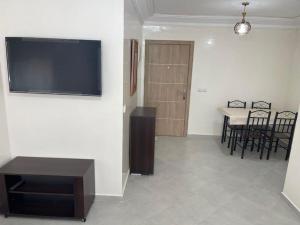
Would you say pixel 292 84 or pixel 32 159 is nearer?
pixel 32 159

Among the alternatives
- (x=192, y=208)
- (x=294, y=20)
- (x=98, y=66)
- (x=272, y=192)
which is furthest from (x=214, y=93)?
(x=98, y=66)

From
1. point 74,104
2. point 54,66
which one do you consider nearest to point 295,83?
point 74,104

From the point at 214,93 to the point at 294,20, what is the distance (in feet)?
6.82

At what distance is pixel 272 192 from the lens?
3.26 metres

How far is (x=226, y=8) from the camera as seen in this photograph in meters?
4.04

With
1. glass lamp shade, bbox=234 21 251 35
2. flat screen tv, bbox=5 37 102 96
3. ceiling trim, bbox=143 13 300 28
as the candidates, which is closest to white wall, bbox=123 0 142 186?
flat screen tv, bbox=5 37 102 96

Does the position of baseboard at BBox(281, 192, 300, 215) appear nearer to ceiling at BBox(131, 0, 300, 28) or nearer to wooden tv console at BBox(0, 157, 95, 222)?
wooden tv console at BBox(0, 157, 95, 222)

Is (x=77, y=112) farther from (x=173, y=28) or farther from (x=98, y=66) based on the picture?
(x=173, y=28)

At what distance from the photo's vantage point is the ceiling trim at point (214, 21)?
474cm

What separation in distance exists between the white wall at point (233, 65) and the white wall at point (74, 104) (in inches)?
100

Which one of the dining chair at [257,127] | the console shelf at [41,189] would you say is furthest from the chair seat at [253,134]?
the console shelf at [41,189]

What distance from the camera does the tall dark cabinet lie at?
3.43 meters

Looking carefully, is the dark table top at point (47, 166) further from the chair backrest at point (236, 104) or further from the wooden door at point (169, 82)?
the chair backrest at point (236, 104)

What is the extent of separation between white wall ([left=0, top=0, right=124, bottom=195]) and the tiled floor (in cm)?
40
